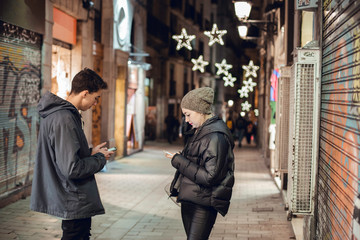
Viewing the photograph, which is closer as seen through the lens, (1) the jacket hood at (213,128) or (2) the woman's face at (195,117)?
(1) the jacket hood at (213,128)

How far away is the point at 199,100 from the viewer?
4.26m

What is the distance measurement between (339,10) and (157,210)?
5.28m

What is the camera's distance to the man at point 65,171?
3.72m

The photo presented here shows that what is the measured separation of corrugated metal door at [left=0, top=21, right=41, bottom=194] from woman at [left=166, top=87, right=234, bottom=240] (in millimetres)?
5358

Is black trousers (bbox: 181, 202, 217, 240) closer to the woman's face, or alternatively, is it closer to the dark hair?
the woman's face

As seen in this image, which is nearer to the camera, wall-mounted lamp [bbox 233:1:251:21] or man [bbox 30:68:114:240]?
man [bbox 30:68:114:240]

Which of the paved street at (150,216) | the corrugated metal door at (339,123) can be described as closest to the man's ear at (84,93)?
the corrugated metal door at (339,123)

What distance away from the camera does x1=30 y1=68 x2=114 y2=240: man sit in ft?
12.2

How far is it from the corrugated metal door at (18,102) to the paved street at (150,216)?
0.64 meters

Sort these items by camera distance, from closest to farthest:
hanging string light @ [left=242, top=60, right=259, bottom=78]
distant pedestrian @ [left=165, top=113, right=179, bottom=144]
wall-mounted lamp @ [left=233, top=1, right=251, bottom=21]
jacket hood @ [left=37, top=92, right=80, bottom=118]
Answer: jacket hood @ [left=37, top=92, right=80, bottom=118]
wall-mounted lamp @ [left=233, top=1, right=251, bottom=21]
distant pedestrian @ [left=165, top=113, right=179, bottom=144]
hanging string light @ [left=242, top=60, right=259, bottom=78]

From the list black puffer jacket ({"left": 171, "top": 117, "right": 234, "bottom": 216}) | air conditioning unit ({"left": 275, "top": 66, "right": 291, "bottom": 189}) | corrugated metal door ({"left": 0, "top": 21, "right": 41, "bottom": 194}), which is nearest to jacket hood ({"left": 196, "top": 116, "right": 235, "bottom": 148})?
black puffer jacket ({"left": 171, "top": 117, "right": 234, "bottom": 216})

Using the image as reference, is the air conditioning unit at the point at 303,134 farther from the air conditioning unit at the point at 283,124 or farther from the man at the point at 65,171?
the air conditioning unit at the point at 283,124

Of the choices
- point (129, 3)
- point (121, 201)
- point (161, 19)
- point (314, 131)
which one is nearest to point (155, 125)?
point (161, 19)

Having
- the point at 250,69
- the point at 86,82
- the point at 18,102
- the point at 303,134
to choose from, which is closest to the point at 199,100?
the point at 86,82
